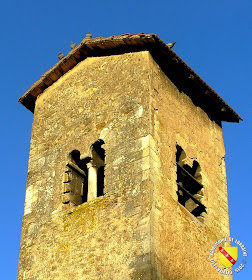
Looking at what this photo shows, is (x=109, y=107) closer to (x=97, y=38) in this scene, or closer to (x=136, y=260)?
(x=97, y=38)

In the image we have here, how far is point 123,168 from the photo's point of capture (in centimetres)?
1120

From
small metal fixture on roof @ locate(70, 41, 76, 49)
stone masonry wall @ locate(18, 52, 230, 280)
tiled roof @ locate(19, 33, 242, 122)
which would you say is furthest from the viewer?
small metal fixture on roof @ locate(70, 41, 76, 49)

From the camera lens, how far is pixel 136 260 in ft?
33.0

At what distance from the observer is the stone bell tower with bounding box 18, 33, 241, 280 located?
10.6 m

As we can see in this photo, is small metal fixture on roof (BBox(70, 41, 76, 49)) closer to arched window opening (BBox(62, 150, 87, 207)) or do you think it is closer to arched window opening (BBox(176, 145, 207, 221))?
arched window opening (BBox(62, 150, 87, 207))

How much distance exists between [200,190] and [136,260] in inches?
112

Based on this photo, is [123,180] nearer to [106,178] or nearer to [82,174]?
[106,178]

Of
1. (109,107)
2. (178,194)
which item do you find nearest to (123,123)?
(109,107)

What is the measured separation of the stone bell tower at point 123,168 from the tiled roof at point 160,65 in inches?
0.8

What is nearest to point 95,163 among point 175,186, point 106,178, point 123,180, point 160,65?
point 106,178

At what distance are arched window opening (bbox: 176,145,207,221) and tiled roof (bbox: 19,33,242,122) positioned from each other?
5.49 ft

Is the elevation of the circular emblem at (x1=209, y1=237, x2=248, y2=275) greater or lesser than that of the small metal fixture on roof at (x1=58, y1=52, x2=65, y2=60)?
lesser

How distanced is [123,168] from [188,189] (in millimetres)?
1775

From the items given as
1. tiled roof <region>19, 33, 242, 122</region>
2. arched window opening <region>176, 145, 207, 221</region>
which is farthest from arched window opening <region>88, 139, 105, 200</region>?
tiled roof <region>19, 33, 242, 122</region>
